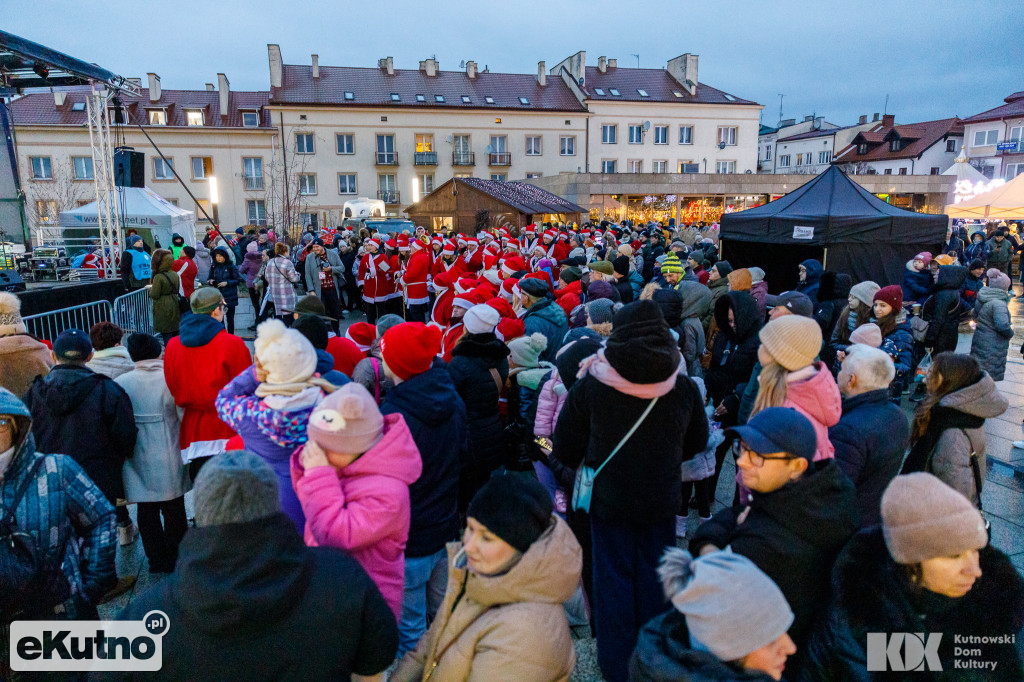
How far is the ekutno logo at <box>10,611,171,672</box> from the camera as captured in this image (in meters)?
1.54

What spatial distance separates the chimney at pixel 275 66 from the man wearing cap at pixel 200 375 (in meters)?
43.1

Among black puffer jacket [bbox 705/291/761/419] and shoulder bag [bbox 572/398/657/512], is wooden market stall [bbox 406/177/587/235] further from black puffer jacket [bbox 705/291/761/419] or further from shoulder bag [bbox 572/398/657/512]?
shoulder bag [bbox 572/398/657/512]

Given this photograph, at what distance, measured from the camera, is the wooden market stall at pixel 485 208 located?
23328 millimetres

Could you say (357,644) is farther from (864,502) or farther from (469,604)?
(864,502)

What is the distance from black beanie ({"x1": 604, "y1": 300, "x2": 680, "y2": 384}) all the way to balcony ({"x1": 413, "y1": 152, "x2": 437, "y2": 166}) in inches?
1687

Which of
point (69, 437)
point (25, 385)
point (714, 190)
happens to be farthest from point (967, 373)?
point (714, 190)

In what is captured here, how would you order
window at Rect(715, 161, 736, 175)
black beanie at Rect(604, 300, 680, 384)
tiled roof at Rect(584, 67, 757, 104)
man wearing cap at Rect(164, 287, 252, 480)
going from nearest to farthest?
black beanie at Rect(604, 300, 680, 384) → man wearing cap at Rect(164, 287, 252, 480) → tiled roof at Rect(584, 67, 757, 104) → window at Rect(715, 161, 736, 175)

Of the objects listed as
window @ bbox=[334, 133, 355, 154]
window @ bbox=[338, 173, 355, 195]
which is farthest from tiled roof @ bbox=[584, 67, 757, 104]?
window @ bbox=[338, 173, 355, 195]

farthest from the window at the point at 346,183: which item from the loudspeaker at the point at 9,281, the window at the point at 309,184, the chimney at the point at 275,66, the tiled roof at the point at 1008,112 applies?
the tiled roof at the point at 1008,112

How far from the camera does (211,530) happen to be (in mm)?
Answer: 1496

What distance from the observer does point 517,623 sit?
5.93 feet


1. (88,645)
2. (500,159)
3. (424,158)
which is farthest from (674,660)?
(500,159)

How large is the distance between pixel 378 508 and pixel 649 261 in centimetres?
1114

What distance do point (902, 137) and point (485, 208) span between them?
4217cm
